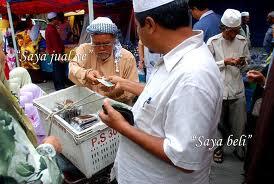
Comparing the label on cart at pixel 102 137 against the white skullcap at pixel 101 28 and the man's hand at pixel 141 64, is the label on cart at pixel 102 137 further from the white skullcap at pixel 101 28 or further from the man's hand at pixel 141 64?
the man's hand at pixel 141 64

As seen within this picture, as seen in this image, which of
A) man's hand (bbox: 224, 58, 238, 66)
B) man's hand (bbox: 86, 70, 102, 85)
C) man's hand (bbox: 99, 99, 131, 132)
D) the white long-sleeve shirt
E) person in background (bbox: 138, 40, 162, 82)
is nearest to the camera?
man's hand (bbox: 99, 99, 131, 132)

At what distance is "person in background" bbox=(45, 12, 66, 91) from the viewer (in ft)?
21.6

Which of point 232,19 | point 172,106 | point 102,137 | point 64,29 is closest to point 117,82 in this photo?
point 102,137

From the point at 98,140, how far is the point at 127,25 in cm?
588

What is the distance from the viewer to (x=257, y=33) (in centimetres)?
616

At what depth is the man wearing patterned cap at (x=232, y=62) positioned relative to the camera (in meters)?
3.24

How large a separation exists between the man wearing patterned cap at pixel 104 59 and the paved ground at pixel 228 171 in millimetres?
1573

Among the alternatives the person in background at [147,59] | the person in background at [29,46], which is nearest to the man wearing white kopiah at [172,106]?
the person in background at [147,59]

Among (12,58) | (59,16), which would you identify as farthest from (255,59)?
(12,58)

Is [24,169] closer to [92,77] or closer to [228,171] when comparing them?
[92,77]

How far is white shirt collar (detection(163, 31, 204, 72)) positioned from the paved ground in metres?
2.39

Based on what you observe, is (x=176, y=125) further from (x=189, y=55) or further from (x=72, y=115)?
(x=72, y=115)

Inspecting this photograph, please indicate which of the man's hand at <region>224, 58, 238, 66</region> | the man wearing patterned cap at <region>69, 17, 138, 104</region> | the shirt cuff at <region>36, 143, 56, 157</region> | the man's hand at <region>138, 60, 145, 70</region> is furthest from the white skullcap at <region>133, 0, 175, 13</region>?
the man's hand at <region>138, 60, 145, 70</region>

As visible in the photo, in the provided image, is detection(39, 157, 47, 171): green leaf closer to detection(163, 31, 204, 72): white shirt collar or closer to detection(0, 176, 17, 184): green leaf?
detection(0, 176, 17, 184): green leaf
